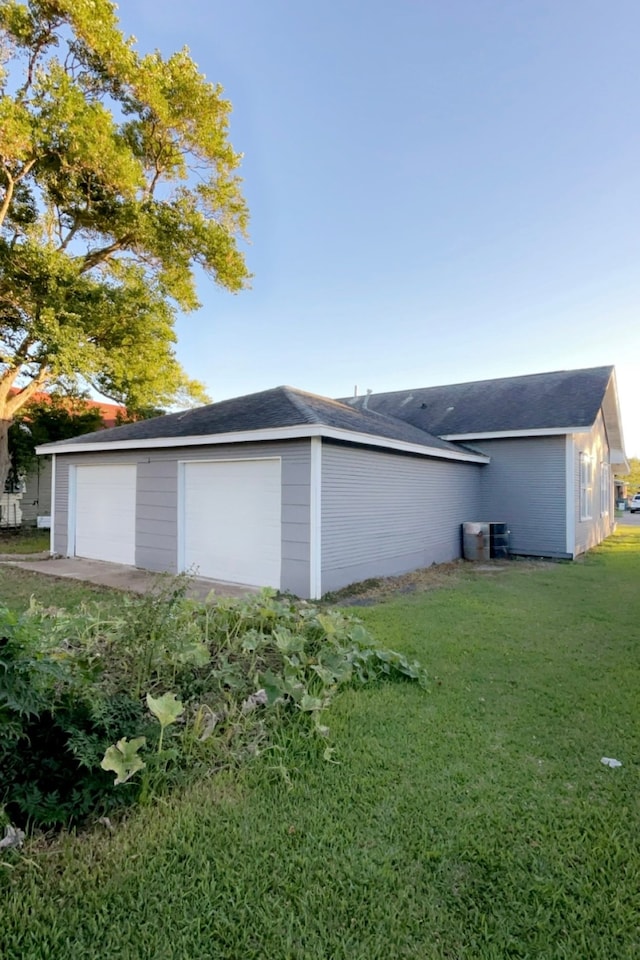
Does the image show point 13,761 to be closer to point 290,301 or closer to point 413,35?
point 413,35

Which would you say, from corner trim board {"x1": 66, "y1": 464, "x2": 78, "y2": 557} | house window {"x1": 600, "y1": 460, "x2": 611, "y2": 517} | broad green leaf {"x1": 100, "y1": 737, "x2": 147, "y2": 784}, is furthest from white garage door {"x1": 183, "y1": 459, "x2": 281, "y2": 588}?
house window {"x1": 600, "y1": 460, "x2": 611, "y2": 517}

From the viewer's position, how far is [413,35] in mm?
8961

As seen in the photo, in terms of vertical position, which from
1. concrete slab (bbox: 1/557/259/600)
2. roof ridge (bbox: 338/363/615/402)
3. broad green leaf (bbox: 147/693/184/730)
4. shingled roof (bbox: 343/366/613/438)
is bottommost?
concrete slab (bbox: 1/557/259/600)

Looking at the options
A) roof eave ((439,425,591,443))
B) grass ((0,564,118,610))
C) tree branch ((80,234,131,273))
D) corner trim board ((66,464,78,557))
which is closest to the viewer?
grass ((0,564,118,610))

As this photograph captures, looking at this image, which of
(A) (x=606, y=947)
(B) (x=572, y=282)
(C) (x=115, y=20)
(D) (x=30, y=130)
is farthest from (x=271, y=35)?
(A) (x=606, y=947)

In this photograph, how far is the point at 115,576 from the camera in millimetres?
8609

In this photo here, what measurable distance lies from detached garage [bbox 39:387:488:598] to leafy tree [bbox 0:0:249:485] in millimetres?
3703

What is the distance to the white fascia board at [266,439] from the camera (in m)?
7.02

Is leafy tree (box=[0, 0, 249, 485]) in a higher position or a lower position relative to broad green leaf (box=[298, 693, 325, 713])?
higher

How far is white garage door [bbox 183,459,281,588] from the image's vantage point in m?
7.67

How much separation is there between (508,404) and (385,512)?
721 cm

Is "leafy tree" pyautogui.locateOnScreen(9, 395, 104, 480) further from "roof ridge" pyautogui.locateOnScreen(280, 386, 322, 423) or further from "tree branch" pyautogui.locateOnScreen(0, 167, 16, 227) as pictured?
"roof ridge" pyautogui.locateOnScreen(280, 386, 322, 423)

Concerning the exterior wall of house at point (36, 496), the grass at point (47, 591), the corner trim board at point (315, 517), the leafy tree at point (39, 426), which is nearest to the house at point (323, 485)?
the corner trim board at point (315, 517)

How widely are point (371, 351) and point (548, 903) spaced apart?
767 inches
